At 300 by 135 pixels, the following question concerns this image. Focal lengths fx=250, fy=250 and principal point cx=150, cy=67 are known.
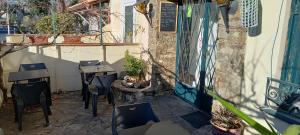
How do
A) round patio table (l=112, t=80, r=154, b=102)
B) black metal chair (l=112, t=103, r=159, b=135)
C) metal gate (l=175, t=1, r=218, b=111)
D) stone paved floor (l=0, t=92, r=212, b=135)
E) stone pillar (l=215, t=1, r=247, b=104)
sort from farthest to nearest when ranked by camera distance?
round patio table (l=112, t=80, r=154, b=102) → metal gate (l=175, t=1, r=218, b=111) → stone paved floor (l=0, t=92, r=212, b=135) → stone pillar (l=215, t=1, r=247, b=104) → black metal chair (l=112, t=103, r=159, b=135)

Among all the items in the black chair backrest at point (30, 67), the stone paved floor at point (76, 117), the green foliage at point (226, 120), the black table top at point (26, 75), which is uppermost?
the black chair backrest at point (30, 67)

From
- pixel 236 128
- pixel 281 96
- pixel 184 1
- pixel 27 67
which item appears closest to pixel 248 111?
pixel 236 128

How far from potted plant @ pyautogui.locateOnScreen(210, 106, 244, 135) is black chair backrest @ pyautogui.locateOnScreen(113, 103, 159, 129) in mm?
1255

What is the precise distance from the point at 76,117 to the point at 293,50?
423cm

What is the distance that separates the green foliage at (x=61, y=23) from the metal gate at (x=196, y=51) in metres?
6.41

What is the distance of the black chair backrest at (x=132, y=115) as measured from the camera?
10.8 ft

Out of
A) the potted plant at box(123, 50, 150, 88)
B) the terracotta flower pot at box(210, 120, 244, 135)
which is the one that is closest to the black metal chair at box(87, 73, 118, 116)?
the potted plant at box(123, 50, 150, 88)

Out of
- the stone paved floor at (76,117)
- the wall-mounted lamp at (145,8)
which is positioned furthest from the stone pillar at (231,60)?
the wall-mounted lamp at (145,8)

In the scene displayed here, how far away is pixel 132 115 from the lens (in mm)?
3365

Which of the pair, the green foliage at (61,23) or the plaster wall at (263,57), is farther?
the green foliage at (61,23)

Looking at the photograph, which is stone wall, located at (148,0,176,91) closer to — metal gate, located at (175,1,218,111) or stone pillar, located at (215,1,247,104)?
metal gate, located at (175,1,218,111)

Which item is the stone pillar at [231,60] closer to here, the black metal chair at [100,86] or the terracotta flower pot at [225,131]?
the terracotta flower pot at [225,131]

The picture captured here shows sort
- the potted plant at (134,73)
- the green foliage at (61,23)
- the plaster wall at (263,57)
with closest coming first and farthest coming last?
the plaster wall at (263,57) < the potted plant at (134,73) < the green foliage at (61,23)

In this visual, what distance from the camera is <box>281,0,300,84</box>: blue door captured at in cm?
348
